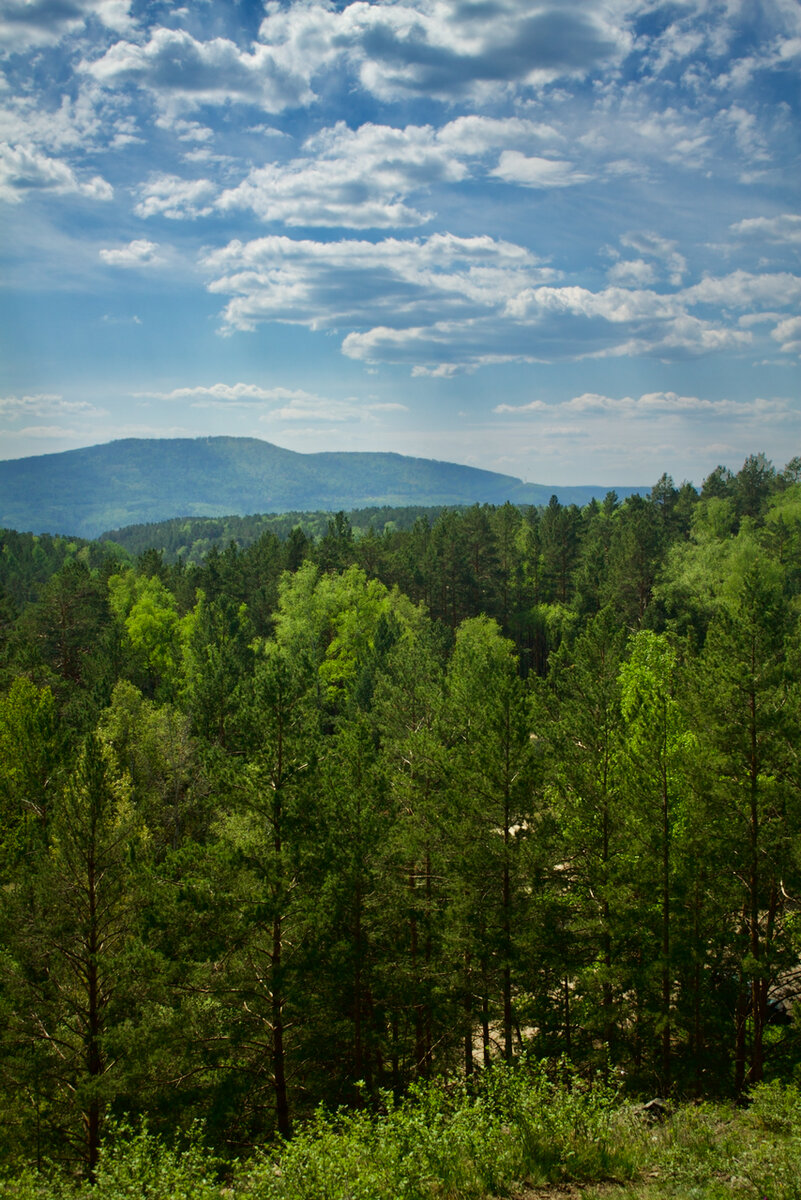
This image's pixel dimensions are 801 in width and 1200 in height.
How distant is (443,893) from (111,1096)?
8.44 m

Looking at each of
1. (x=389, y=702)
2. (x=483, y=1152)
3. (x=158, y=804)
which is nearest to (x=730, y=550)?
(x=389, y=702)

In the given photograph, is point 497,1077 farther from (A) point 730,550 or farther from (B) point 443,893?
(A) point 730,550

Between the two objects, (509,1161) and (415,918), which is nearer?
(509,1161)

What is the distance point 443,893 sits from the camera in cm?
1886

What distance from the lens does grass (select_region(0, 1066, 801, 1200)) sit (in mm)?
8719

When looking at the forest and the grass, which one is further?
the forest

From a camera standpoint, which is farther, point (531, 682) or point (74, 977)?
point (531, 682)

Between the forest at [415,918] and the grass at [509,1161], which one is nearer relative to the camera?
the grass at [509,1161]

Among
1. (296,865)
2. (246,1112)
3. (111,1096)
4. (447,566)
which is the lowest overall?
(246,1112)

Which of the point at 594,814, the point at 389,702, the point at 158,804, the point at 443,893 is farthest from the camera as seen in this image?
the point at 158,804

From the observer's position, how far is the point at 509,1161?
9.71 meters

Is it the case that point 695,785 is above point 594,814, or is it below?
above

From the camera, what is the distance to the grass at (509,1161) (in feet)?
28.6

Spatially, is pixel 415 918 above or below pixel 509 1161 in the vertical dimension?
below
